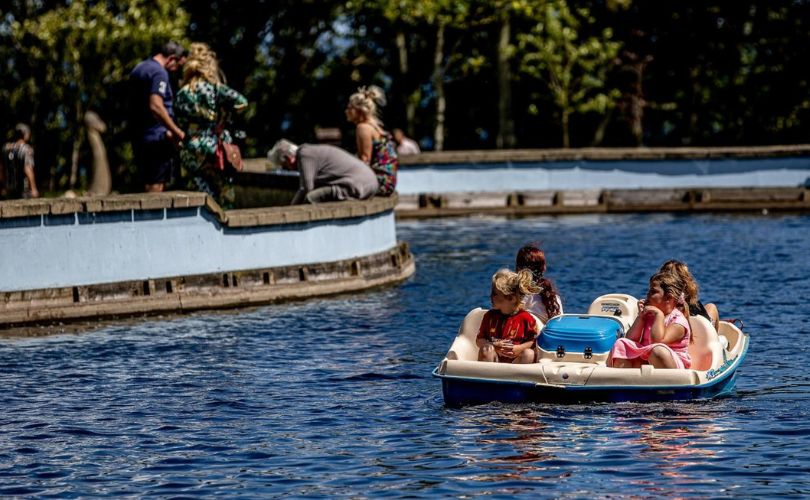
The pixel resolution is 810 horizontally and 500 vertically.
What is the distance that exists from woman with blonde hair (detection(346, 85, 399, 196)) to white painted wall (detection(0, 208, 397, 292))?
1.59 metres

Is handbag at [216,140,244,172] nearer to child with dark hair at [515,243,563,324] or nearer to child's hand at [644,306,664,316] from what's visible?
child with dark hair at [515,243,563,324]

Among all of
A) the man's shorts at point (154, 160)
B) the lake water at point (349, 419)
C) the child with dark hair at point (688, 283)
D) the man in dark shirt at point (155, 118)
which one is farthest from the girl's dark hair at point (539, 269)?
the man's shorts at point (154, 160)

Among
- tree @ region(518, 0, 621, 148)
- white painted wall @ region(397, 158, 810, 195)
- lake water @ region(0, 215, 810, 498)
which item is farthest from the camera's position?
tree @ region(518, 0, 621, 148)

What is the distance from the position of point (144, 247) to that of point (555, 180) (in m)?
16.7

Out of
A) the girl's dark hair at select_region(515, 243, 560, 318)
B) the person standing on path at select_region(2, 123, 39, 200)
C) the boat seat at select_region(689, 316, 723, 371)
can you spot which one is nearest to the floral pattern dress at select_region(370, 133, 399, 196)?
the person standing on path at select_region(2, 123, 39, 200)

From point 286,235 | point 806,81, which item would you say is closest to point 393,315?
point 286,235

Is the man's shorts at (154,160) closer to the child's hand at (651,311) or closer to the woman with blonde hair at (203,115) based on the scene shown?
the woman with blonde hair at (203,115)

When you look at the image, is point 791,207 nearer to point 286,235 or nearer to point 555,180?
point 555,180

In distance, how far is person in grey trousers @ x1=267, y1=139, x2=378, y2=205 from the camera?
66.5ft

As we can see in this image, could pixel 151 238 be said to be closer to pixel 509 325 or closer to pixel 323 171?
pixel 323 171

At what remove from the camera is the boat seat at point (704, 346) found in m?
12.3

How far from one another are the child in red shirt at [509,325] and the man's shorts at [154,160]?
7.16 m

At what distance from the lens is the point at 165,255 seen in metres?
18.1

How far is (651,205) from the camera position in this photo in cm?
3259
